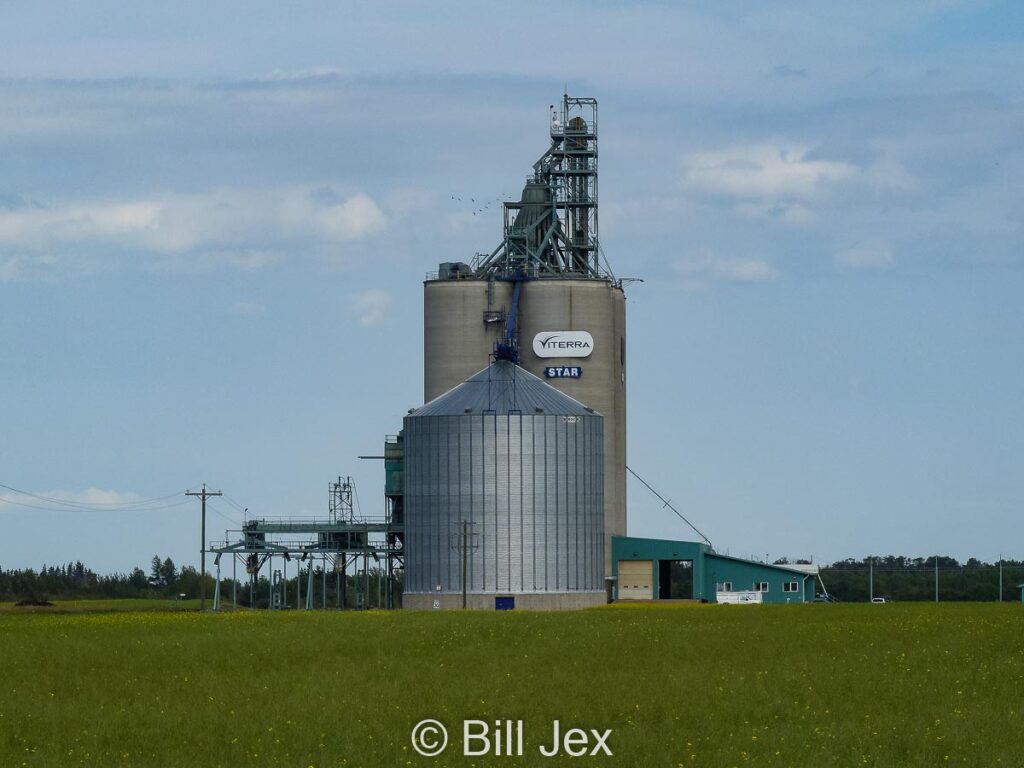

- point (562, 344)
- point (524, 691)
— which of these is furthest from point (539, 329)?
point (524, 691)

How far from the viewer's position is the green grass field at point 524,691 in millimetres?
41844

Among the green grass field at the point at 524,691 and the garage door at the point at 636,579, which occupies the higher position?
the garage door at the point at 636,579

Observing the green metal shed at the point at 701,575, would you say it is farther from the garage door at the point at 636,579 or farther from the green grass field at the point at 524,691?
the green grass field at the point at 524,691

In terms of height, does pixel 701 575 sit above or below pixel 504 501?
below

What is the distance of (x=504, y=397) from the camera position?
123m

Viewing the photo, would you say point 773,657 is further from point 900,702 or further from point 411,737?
point 411,737

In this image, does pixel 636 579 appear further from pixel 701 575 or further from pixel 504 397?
pixel 504 397

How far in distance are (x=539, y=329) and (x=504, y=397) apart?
14233 mm

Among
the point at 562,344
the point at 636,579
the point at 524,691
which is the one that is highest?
the point at 562,344

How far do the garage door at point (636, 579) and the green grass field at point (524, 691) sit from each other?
55662 millimetres

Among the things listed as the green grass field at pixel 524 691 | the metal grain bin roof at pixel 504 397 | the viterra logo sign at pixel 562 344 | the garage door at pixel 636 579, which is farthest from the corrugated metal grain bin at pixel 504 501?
the green grass field at pixel 524 691

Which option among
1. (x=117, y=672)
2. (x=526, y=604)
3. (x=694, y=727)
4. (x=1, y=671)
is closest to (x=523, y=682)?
(x=694, y=727)

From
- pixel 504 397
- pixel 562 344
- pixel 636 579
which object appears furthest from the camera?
pixel 562 344

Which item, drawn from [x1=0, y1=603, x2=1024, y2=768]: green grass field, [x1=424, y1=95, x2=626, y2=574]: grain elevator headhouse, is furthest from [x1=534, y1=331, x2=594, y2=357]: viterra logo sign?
[x1=0, y1=603, x2=1024, y2=768]: green grass field
